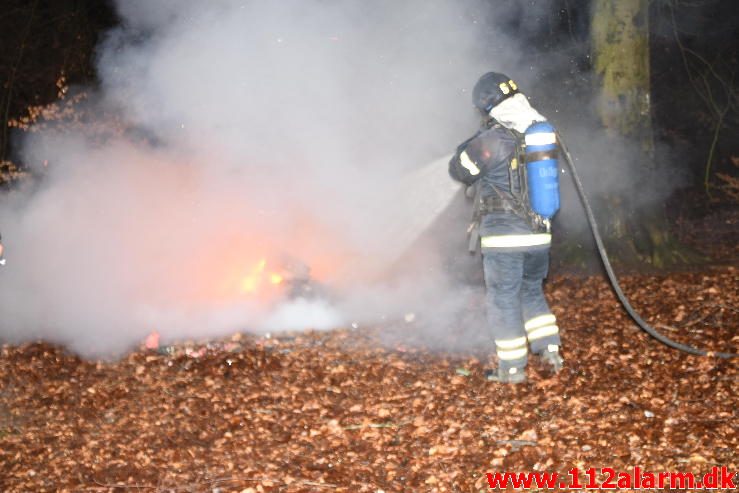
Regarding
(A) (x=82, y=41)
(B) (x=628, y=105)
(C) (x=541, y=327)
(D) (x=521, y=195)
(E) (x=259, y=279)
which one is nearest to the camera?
(D) (x=521, y=195)

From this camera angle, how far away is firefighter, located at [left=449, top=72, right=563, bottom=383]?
519 centimetres

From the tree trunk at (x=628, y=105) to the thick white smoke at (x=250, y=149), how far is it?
4.78ft

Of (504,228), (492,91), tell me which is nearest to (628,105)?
(492,91)

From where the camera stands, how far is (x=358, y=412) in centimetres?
513

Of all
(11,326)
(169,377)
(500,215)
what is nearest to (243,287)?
(169,377)

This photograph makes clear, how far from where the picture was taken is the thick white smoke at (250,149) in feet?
26.2

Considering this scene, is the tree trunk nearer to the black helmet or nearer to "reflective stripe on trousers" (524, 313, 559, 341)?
"reflective stripe on trousers" (524, 313, 559, 341)

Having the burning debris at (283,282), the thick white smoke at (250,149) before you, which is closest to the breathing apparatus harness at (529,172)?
the burning debris at (283,282)

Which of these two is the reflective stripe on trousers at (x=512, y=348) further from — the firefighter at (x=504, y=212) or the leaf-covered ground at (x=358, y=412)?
the leaf-covered ground at (x=358, y=412)

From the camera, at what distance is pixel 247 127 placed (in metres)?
8.23

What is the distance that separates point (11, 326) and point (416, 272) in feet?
14.7

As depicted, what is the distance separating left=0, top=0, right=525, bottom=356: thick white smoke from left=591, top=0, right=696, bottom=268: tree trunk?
146 cm

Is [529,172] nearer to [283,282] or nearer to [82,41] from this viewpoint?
[283,282]

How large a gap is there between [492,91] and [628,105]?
3429mm
